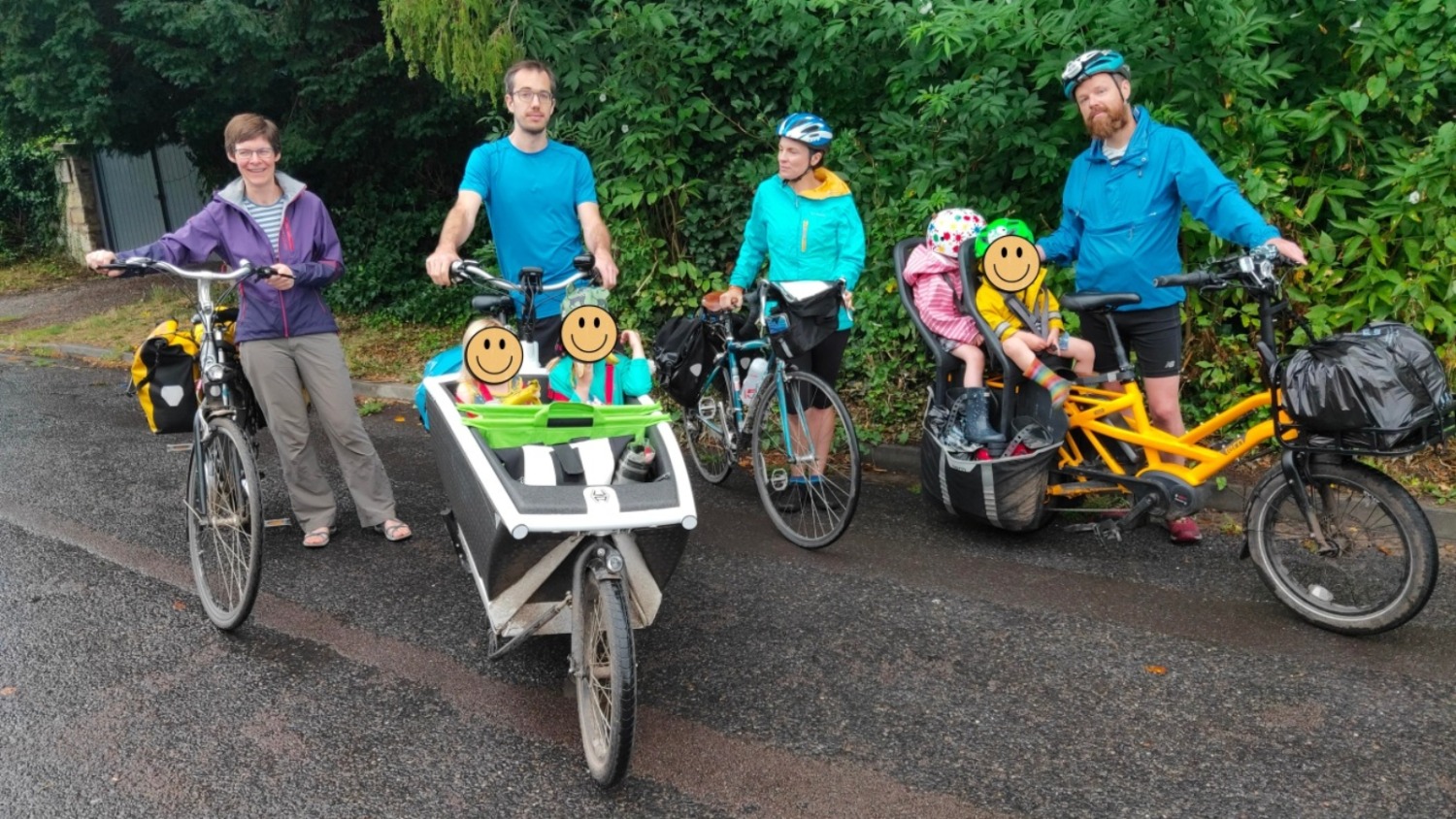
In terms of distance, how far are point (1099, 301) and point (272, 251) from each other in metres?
3.52

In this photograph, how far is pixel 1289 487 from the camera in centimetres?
405

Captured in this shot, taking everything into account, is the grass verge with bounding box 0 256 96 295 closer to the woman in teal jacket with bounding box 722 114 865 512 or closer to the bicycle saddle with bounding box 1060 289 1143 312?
the woman in teal jacket with bounding box 722 114 865 512

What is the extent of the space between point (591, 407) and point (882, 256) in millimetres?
3828

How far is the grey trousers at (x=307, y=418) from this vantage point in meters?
5.03

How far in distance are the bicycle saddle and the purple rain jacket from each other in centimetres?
319

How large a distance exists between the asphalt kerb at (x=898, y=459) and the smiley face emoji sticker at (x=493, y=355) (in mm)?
3517

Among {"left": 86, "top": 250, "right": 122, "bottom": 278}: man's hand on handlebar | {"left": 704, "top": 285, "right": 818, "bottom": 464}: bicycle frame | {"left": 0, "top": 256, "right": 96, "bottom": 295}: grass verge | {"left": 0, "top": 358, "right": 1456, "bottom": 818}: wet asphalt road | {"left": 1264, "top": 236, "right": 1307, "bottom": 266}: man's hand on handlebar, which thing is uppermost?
{"left": 1264, "top": 236, "right": 1307, "bottom": 266}: man's hand on handlebar

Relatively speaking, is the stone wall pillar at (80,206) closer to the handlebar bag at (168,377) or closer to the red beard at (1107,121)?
the handlebar bag at (168,377)

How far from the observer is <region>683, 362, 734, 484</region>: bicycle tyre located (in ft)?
19.1

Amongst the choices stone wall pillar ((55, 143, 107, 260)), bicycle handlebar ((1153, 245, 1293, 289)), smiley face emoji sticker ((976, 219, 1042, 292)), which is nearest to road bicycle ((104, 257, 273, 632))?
smiley face emoji sticker ((976, 219, 1042, 292))

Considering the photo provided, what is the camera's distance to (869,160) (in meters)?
7.14

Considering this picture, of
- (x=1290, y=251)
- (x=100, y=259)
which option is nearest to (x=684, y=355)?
(x=100, y=259)

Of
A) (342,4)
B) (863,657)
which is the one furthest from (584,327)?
(342,4)

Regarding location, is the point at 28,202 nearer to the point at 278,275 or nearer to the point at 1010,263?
the point at 278,275
